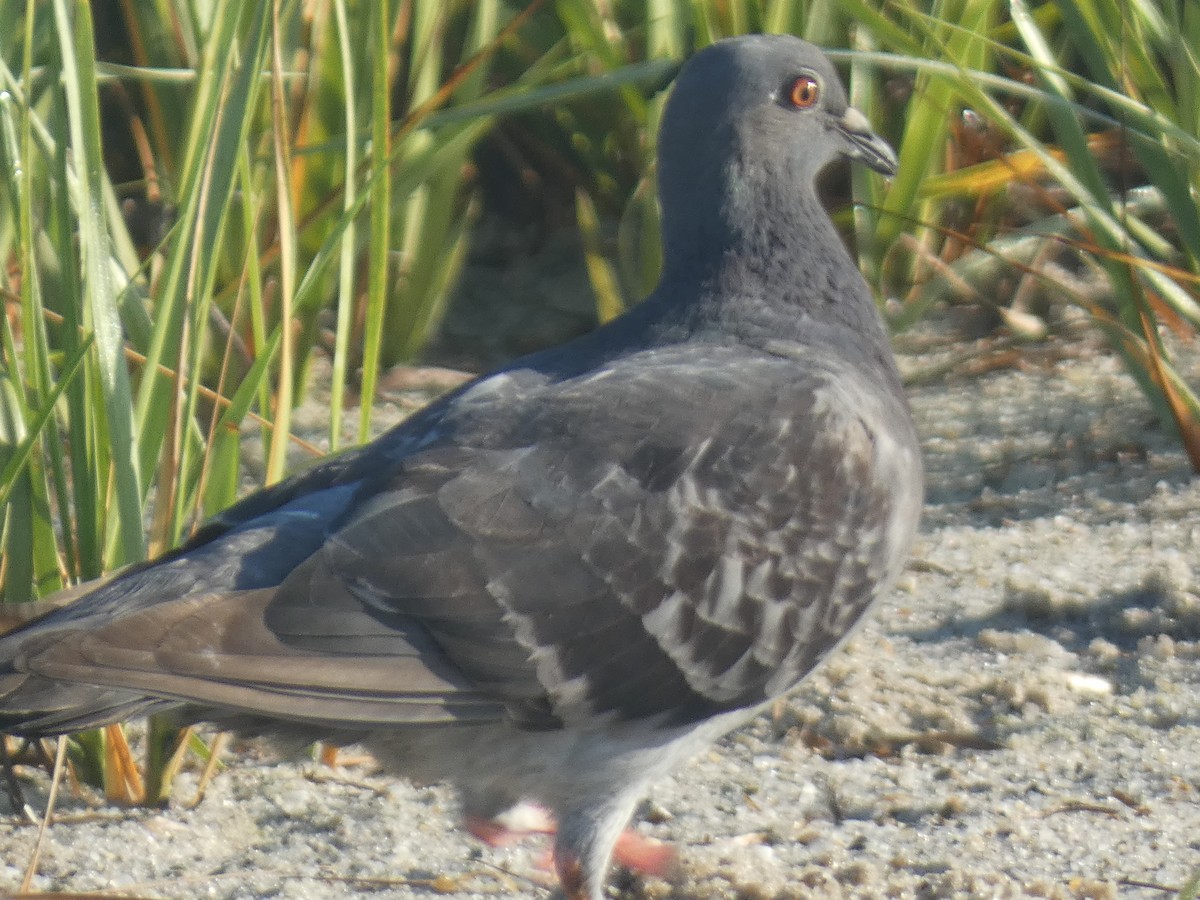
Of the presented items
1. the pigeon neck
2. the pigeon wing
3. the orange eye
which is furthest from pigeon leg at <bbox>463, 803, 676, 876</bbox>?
the orange eye

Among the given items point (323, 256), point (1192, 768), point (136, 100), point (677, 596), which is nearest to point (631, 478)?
point (677, 596)

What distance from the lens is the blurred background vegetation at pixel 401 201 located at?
2.80 metres

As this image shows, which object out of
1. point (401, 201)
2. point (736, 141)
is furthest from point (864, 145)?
point (401, 201)

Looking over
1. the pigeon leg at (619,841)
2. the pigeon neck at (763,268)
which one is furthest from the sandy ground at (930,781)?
the pigeon neck at (763,268)

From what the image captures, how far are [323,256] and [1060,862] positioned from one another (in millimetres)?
1565

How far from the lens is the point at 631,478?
261 centimetres

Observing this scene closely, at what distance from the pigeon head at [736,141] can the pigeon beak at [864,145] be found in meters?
0.10

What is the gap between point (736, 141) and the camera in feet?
10.4

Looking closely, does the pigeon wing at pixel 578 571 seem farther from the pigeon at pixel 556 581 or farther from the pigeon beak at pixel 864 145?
the pigeon beak at pixel 864 145

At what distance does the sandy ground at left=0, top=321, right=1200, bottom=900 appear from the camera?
8.97 feet

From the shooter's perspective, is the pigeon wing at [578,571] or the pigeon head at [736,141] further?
the pigeon head at [736,141]

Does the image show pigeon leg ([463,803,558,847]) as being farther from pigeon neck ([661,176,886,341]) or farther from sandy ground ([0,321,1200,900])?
pigeon neck ([661,176,886,341])

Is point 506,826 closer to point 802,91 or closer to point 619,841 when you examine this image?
point 619,841

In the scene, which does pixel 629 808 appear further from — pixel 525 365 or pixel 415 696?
pixel 525 365
